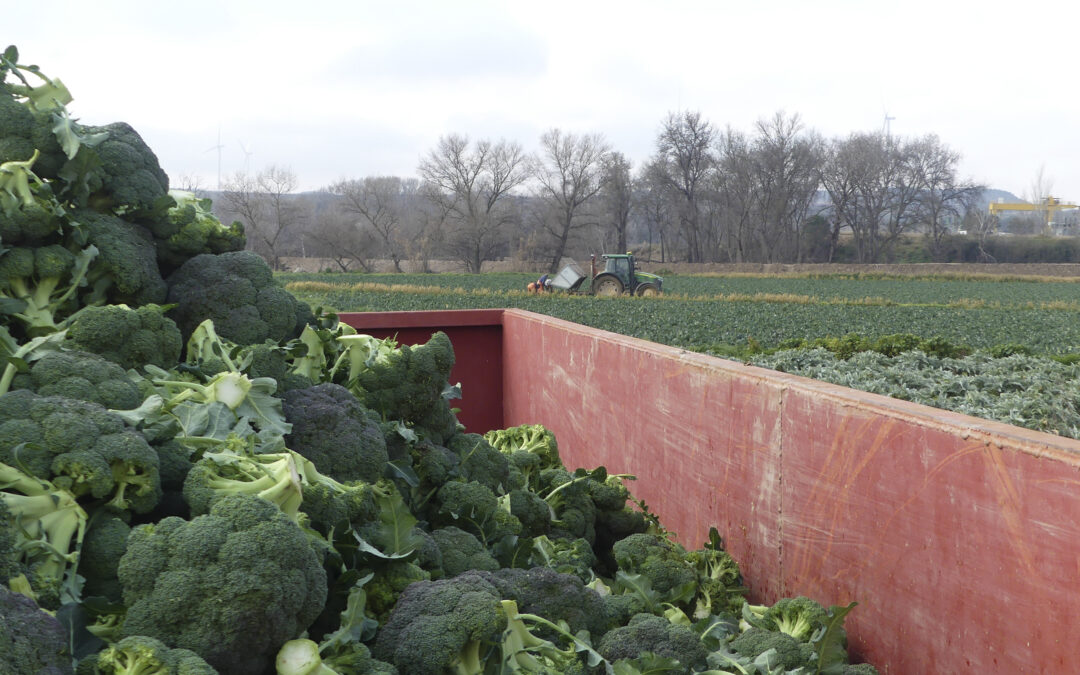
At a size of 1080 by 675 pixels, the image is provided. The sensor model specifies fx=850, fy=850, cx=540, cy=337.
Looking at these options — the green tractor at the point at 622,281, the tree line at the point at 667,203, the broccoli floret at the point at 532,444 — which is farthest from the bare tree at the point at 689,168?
the broccoli floret at the point at 532,444

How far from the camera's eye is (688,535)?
3855 millimetres

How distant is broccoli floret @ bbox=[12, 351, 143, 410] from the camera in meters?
2.53

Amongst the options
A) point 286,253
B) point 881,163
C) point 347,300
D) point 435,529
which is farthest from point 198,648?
point 286,253

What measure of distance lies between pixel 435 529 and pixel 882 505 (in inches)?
62.9

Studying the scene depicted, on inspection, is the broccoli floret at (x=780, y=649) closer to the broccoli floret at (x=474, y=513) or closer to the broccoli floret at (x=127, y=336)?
the broccoli floret at (x=474, y=513)

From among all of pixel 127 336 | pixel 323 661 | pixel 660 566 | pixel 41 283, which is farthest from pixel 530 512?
pixel 41 283

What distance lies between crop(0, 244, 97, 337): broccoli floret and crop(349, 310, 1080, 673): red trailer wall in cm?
251

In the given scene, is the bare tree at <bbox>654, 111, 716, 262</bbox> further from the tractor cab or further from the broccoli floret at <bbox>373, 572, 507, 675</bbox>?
the broccoli floret at <bbox>373, 572, 507, 675</bbox>

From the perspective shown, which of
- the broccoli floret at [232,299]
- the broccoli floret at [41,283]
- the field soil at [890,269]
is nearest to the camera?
the broccoli floret at [41,283]

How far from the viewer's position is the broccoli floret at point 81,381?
8.29 ft

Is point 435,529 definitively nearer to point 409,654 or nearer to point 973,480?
point 409,654

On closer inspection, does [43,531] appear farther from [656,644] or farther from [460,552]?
[656,644]

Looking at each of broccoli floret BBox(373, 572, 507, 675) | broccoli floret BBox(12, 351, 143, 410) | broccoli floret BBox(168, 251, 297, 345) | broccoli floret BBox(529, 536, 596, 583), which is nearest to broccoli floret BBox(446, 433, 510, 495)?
broccoli floret BBox(529, 536, 596, 583)

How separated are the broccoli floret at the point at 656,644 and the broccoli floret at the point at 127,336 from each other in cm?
180
